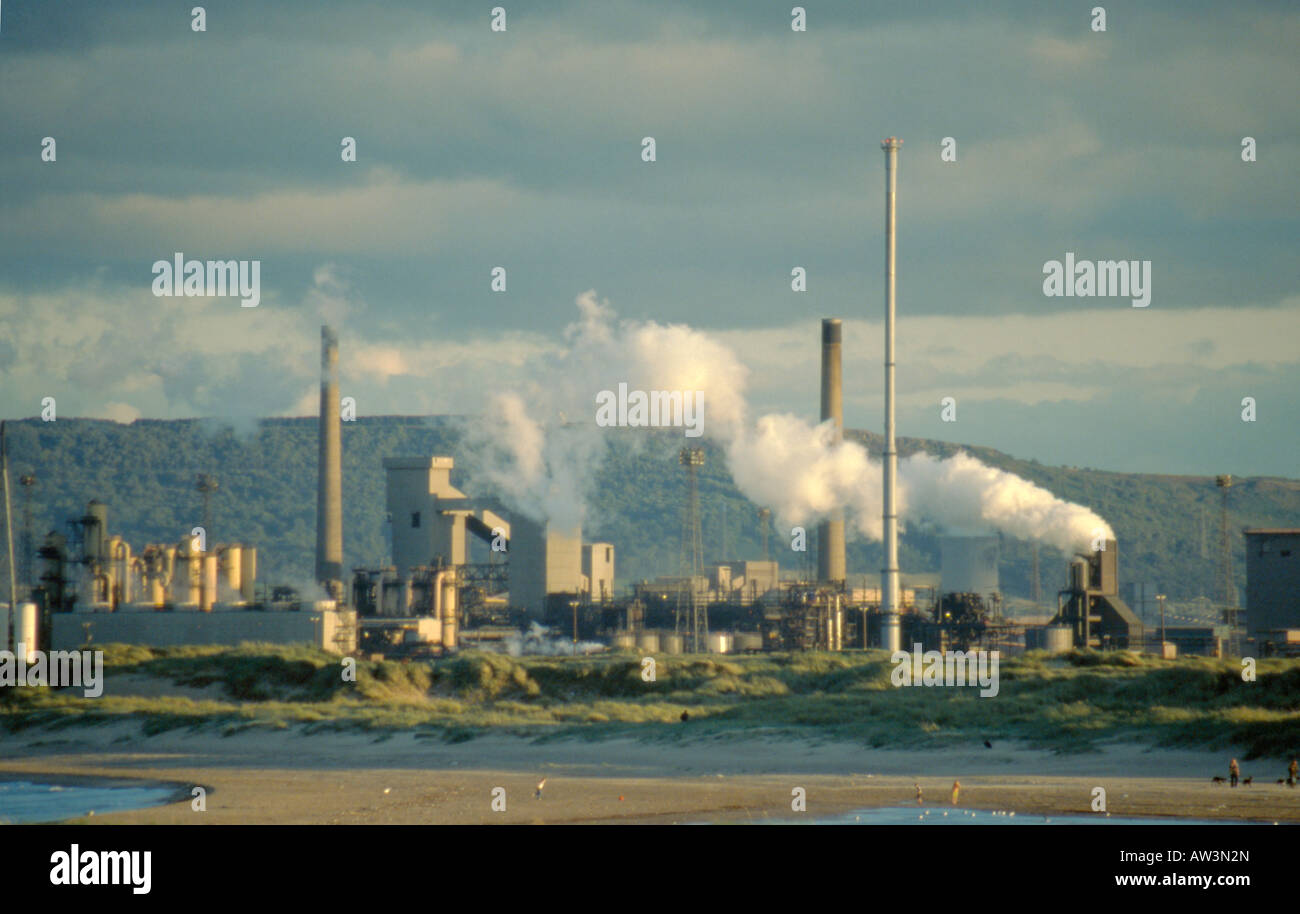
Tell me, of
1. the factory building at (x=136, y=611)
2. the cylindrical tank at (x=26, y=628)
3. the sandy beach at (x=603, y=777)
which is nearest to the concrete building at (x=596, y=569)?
the factory building at (x=136, y=611)

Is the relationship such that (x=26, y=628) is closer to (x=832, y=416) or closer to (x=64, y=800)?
(x=64, y=800)

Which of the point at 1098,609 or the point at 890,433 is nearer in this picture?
the point at 890,433

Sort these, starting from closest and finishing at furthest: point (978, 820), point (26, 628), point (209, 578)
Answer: point (978, 820)
point (26, 628)
point (209, 578)

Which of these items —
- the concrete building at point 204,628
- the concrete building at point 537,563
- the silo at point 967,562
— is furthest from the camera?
the concrete building at point 537,563

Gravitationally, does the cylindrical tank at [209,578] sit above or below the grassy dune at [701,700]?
Answer: above

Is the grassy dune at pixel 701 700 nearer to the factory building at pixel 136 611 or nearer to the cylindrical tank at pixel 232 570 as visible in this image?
the factory building at pixel 136 611

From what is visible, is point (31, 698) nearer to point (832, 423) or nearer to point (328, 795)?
point (328, 795)

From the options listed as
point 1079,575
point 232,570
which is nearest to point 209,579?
point 232,570
